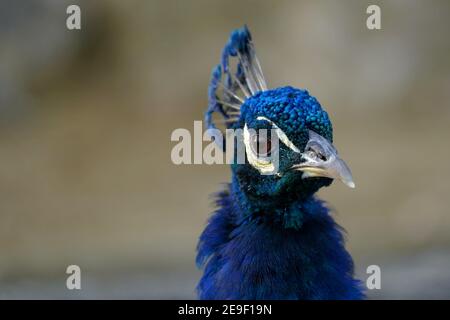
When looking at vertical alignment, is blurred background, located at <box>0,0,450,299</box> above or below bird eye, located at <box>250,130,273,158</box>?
above

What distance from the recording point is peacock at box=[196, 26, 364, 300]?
2.00 m

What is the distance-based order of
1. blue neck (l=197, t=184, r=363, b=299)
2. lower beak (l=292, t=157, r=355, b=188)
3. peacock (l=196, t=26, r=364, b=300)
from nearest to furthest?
1. lower beak (l=292, t=157, r=355, b=188)
2. peacock (l=196, t=26, r=364, b=300)
3. blue neck (l=197, t=184, r=363, b=299)

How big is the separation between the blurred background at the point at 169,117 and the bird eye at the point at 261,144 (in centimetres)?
263

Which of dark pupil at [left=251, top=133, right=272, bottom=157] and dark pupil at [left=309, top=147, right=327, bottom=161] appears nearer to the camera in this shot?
dark pupil at [left=309, top=147, right=327, bottom=161]

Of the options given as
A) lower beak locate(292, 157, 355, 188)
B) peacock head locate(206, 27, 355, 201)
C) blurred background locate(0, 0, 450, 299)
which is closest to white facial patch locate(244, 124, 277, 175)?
peacock head locate(206, 27, 355, 201)

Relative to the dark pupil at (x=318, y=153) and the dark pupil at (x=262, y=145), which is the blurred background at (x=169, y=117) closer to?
the dark pupil at (x=262, y=145)

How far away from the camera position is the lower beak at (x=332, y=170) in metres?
1.88

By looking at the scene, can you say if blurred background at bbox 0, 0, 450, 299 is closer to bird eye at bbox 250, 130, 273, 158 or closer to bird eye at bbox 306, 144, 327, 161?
bird eye at bbox 250, 130, 273, 158

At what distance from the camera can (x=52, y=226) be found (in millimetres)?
4973

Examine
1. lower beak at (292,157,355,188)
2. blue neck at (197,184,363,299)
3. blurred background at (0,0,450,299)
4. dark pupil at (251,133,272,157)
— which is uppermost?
blurred background at (0,0,450,299)

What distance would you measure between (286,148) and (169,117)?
13.0ft

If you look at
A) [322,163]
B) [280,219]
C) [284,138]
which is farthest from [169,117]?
[322,163]

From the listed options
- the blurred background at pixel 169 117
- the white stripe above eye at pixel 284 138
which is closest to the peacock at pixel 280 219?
the white stripe above eye at pixel 284 138

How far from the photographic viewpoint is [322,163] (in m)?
1.93
